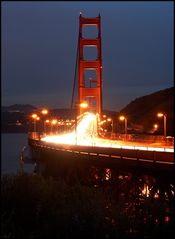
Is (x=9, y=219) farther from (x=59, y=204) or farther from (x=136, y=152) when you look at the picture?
(x=136, y=152)

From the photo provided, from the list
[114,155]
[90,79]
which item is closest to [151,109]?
[90,79]

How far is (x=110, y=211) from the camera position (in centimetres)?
1565

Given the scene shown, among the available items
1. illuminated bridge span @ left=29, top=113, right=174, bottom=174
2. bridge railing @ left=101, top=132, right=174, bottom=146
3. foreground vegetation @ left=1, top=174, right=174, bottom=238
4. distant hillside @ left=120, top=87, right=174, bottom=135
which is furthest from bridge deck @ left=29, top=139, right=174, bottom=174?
distant hillside @ left=120, top=87, right=174, bottom=135

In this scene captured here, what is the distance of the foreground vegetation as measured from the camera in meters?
14.3

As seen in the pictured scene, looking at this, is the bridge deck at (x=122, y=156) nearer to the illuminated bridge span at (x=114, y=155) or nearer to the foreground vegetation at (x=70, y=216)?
the illuminated bridge span at (x=114, y=155)

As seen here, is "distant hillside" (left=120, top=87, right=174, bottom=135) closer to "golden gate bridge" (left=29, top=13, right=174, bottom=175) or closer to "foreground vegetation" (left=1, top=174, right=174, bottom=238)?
"golden gate bridge" (left=29, top=13, right=174, bottom=175)

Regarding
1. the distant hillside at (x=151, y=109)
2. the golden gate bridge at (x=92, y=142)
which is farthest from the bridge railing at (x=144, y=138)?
the distant hillside at (x=151, y=109)

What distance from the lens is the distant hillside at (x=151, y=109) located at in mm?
144000

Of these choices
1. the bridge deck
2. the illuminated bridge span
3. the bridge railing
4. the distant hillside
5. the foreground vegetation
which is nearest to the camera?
the foreground vegetation

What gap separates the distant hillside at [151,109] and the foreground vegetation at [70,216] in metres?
116

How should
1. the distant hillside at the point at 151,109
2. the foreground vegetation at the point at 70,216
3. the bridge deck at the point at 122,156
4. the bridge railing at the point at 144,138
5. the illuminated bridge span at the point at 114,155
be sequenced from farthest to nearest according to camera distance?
the distant hillside at the point at 151,109, the bridge railing at the point at 144,138, the illuminated bridge span at the point at 114,155, the bridge deck at the point at 122,156, the foreground vegetation at the point at 70,216

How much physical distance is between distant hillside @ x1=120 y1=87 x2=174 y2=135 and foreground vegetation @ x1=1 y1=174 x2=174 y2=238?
381 ft

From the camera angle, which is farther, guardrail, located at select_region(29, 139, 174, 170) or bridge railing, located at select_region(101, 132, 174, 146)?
bridge railing, located at select_region(101, 132, 174, 146)

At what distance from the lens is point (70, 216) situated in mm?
15289
